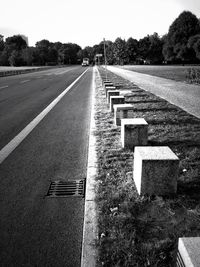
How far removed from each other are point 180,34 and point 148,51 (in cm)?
2135

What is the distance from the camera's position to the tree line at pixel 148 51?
68175 mm

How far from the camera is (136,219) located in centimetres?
323

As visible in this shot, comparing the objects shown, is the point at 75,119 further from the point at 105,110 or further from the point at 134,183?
the point at 134,183

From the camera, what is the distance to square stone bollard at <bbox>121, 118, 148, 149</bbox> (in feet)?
18.1

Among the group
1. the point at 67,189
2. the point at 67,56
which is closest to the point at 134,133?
the point at 67,189

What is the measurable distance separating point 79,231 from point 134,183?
4.42 ft

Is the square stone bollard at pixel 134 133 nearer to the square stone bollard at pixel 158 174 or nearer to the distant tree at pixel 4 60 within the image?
the square stone bollard at pixel 158 174

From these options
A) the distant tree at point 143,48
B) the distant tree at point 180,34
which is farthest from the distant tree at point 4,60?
the distant tree at point 180,34

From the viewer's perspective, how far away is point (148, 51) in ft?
302

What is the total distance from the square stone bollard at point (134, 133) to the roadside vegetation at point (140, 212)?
0.26 metres

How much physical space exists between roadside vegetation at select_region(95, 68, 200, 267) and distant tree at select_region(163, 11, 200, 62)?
2696 inches

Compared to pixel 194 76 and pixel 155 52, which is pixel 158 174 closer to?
pixel 194 76

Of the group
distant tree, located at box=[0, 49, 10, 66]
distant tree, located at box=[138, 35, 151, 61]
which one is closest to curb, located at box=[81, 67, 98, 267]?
distant tree, located at box=[138, 35, 151, 61]

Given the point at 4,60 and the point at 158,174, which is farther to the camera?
the point at 4,60
